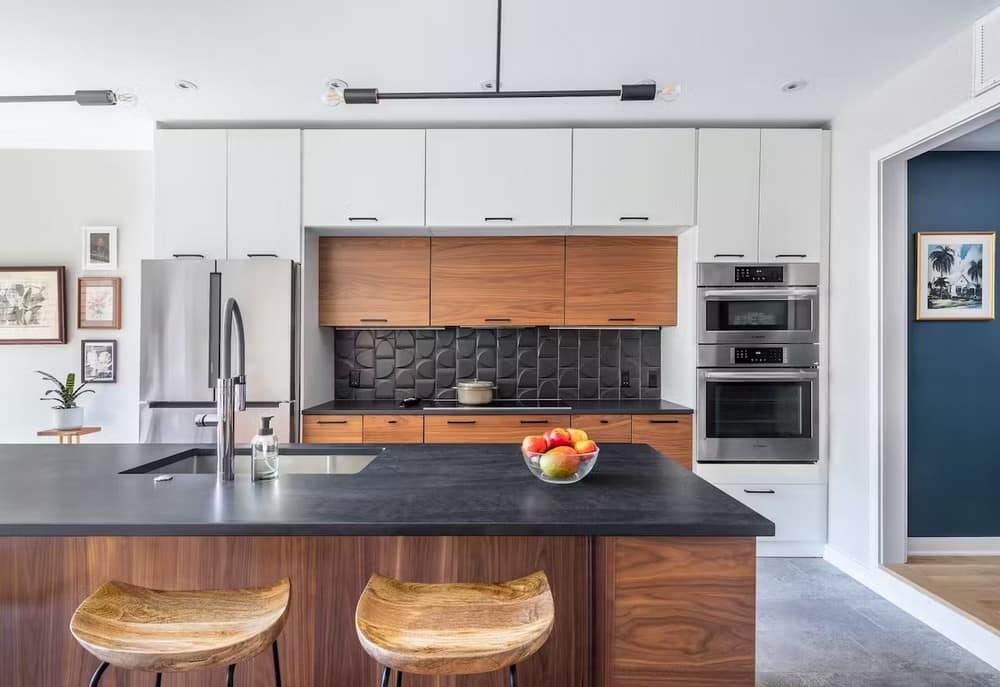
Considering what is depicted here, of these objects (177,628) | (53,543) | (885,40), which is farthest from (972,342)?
(53,543)

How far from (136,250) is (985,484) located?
5.82 m

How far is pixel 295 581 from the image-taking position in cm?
146

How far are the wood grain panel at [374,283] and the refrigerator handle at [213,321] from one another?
623 millimetres

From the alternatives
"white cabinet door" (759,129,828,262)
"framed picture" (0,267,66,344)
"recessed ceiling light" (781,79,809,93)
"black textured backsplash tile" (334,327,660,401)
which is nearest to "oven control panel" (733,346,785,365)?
"white cabinet door" (759,129,828,262)

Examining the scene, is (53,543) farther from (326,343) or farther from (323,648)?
(326,343)

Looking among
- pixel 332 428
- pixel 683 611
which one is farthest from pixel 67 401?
pixel 683 611

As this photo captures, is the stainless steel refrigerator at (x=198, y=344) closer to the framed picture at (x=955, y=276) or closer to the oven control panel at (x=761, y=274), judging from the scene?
the oven control panel at (x=761, y=274)

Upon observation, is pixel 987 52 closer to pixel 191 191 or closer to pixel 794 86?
pixel 794 86

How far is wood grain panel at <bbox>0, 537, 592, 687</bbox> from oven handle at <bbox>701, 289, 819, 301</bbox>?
2.39 meters

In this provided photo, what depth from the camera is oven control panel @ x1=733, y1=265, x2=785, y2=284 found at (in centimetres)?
339

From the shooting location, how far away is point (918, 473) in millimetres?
3283

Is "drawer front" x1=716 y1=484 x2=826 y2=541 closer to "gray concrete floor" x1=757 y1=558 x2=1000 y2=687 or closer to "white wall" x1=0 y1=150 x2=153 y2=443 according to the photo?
"gray concrete floor" x1=757 y1=558 x2=1000 y2=687

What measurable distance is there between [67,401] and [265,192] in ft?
6.74

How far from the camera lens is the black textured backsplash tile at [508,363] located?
13.0 feet
